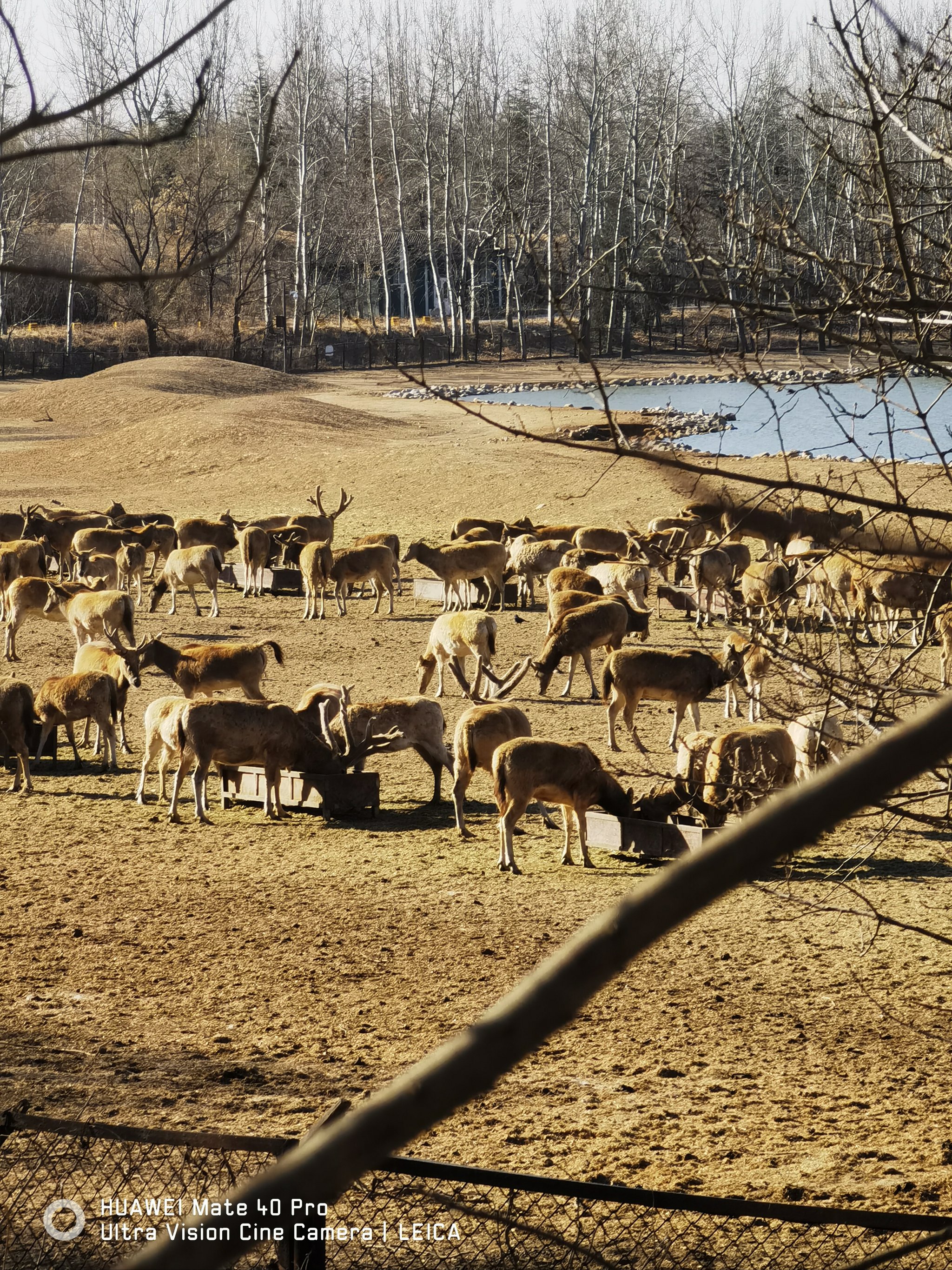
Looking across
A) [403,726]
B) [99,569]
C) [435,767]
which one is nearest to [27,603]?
[99,569]

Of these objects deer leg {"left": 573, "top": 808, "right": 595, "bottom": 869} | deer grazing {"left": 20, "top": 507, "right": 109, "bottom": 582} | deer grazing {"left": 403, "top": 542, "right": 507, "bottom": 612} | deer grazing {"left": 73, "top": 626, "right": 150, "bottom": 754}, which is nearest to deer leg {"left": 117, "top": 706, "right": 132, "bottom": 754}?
deer grazing {"left": 73, "top": 626, "right": 150, "bottom": 754}

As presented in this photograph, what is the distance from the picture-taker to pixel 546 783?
10.7 metres

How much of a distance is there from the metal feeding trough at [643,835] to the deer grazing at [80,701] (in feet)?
16.2

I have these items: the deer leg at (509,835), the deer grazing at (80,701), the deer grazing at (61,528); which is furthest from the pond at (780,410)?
the deer leg at (509,835)

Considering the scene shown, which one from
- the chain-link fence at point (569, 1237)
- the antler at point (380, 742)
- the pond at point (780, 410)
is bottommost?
the chain-link fence at point (569, 1237)

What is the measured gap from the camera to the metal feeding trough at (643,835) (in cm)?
1066

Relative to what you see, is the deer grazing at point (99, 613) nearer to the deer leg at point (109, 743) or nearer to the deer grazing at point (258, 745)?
the deer leg at point (109, 743)

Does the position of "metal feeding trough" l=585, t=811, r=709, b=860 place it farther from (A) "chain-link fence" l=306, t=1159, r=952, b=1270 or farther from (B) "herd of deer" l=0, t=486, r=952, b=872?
(A) "chain-link fence" l=306, t=1159, r=952, b=1270

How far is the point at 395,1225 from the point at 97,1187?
1.29 m

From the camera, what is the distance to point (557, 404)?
53.8 meters

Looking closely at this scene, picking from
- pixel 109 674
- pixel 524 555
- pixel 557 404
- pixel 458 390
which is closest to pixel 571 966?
pixel 109 674

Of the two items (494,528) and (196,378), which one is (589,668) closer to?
(494,528)

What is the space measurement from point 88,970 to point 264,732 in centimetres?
347

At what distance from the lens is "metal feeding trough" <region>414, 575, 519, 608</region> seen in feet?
78.3
